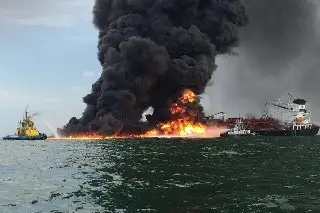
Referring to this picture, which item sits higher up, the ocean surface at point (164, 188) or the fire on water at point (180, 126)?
the fire on water at point (180, 126)

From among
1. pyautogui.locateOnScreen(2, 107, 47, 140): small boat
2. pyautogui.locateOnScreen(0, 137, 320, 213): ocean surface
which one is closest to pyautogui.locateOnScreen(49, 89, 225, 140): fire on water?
pyautogui.locateOnScreen(2, 107, 47, 140): small boat

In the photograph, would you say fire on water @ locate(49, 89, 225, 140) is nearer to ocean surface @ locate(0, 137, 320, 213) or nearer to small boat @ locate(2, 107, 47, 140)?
small boat @ locate(2, 107, 47, 140)

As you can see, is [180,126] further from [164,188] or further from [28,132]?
[164,188]

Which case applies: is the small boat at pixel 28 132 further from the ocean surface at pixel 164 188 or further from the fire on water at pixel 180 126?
the ocean surface at pixel 164 188

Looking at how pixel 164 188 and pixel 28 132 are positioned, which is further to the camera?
pixel 28 132

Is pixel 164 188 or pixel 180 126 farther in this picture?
pixel 180 126

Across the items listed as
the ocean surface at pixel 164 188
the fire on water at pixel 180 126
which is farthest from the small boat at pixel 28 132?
the ocean surface at pixel 164 188

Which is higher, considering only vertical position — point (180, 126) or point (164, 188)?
point (180, 126)

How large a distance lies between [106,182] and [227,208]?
1798 cm

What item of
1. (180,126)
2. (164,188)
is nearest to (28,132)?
(180,126)

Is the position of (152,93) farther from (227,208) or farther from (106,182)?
(227,208)

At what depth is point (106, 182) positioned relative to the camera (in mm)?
45938

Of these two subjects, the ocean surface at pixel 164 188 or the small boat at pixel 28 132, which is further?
→ the small boat at pixel 28 132

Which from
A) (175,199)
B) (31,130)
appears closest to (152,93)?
(31,130)
